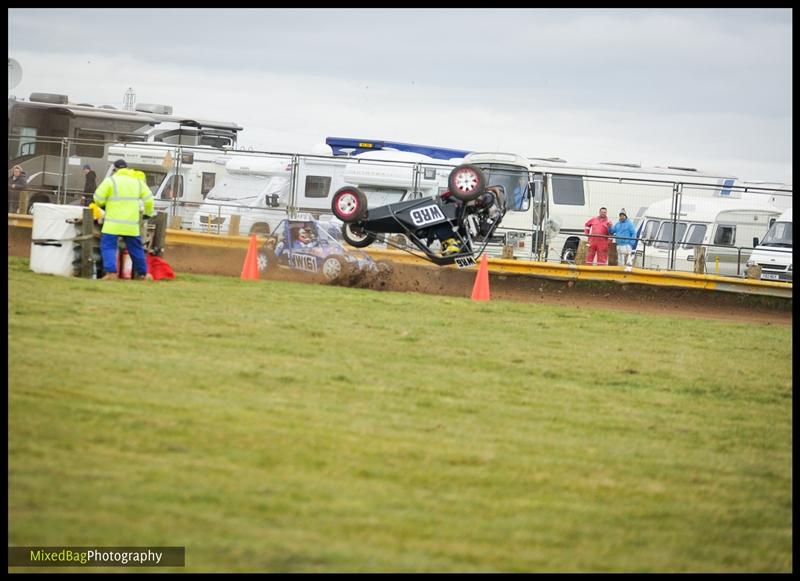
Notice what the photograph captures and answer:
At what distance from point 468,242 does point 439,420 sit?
1000 centimetres

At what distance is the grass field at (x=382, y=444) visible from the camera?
5500 millimetres

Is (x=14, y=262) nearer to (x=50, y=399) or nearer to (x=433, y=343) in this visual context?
(x=433, y=343)

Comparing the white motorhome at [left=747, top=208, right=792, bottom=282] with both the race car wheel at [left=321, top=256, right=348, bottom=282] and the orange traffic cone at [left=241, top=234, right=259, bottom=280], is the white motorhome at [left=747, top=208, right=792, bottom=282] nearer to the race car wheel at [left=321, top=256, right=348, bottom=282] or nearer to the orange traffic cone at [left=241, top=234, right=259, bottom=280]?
the race car wheel at [left=321, top=256, right=348, bottom=282]

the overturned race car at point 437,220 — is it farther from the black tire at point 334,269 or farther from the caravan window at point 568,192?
the caravan window at point 568,192

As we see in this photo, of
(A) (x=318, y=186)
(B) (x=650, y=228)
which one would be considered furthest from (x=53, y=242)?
(B) (x=650, y=228)

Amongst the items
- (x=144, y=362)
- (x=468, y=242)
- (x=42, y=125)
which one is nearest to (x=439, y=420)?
(x=144, y=362)

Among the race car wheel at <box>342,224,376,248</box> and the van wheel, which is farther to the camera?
the van wheel

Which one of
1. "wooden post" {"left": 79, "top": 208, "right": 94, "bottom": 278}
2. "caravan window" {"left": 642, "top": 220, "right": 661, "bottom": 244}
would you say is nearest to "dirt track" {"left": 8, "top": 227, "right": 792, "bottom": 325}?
"wooden post" {"left": 79, "top": 208, "right": 94, "bottom": 278}

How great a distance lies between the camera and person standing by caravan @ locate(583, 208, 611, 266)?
21828mm

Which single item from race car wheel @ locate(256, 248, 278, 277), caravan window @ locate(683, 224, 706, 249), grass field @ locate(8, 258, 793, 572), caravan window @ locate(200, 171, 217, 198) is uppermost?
caravan window @ locate(200, 171, 217, 198)

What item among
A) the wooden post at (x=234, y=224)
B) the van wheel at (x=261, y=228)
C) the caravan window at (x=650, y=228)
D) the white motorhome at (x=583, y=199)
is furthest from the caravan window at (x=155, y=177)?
the caravan window at (x=650, y=228)

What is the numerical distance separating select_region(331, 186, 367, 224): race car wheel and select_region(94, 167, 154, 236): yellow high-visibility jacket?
10.7 ft

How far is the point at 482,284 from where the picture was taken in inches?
702

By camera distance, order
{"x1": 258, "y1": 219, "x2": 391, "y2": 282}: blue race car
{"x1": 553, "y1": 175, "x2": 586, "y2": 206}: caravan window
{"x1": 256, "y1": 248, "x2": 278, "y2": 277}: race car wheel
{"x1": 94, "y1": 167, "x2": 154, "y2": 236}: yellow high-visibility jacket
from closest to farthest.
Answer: {"x1": 94, "y1": 167, "x2": 154, "y2": 236}: yellow high-visibility jacket
{"x1": 258, "y1": 219, "x2": 391, "y2": 282}: blue race car
{"x1": 256, "y1": 248, "x2": 278, "y2": 277}: race car wheel
{"x1": 553, "y1": 175, "x2": 586, "y2": 206}: caravan window
